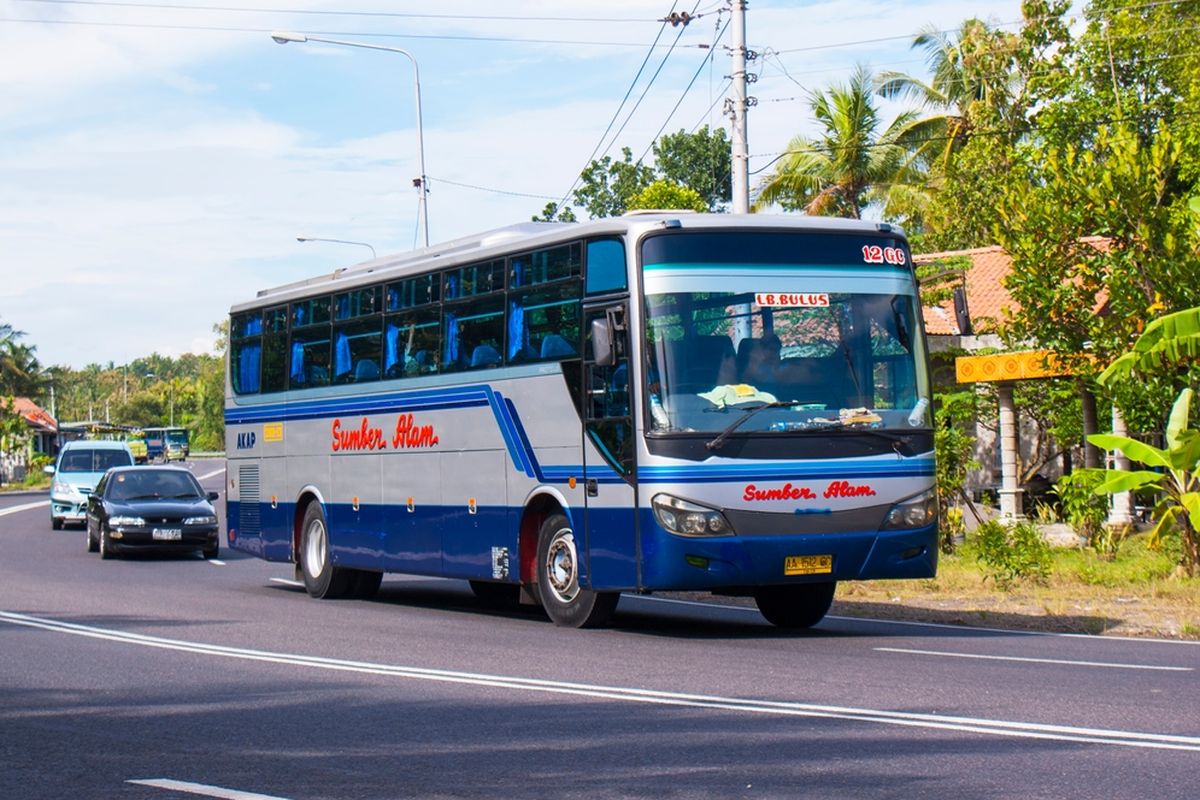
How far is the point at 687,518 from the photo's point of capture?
542 inches

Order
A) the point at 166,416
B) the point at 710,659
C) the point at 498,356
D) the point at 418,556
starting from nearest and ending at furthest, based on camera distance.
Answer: the point at 710,659 → the point at 498,356 → the point at 418,556 → the point at 166,416

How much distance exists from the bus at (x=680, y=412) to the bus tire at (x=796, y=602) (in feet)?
0.06

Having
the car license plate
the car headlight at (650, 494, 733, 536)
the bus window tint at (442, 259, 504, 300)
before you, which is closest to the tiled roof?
the bus window tint at (442, 259, 504, 300)

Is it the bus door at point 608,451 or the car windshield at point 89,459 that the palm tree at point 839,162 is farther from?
the bus door at point 608,451

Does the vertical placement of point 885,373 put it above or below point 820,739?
above

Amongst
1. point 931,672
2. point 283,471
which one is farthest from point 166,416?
point 931,672

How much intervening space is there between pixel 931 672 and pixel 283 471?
11.1 metres

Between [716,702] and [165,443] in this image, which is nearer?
[716,702]

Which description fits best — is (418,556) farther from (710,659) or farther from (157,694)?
(157,694)

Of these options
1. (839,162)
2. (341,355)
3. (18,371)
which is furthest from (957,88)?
(18,371)

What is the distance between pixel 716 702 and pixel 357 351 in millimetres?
9822

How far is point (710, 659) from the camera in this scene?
12.8 meters

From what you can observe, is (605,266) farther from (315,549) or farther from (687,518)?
(315,549)

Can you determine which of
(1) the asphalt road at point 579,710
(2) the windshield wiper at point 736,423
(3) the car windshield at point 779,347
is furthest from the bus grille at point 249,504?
(2) the windshield wiper at point 736,423
